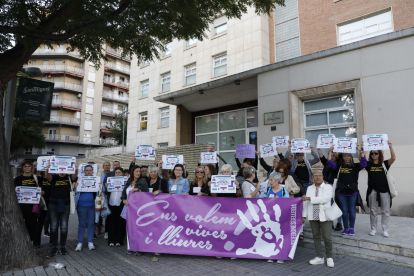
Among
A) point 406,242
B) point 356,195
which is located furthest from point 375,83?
point 406,242

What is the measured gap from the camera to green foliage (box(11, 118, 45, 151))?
28689mm

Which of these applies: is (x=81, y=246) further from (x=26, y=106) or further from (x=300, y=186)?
(x=300, y=186)

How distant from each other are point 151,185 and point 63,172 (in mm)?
1862

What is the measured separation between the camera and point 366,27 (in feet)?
49.8

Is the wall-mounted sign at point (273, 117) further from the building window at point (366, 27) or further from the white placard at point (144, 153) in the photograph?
the building window at point (366, 27)

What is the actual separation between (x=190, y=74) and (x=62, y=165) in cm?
1763

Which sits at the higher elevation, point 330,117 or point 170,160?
point 330,117

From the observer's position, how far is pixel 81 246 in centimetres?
616

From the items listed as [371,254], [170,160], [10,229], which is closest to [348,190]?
[371,254]

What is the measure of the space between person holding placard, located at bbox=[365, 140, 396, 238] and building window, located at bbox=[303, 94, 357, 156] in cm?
418

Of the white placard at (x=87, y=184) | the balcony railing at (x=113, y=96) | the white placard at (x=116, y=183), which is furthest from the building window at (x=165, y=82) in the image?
the balcony railing at (x=113, y=96)

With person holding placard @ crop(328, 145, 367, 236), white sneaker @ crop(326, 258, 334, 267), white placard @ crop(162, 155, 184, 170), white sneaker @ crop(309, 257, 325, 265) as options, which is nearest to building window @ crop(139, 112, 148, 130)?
white placard @ crop(162, 155, 184, 170)

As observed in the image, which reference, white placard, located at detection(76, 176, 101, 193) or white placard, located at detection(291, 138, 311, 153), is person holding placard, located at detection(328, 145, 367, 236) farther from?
white placard, located at detection(76, 176, 101, 193)

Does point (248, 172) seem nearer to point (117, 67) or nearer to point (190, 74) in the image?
point (190, 74)
